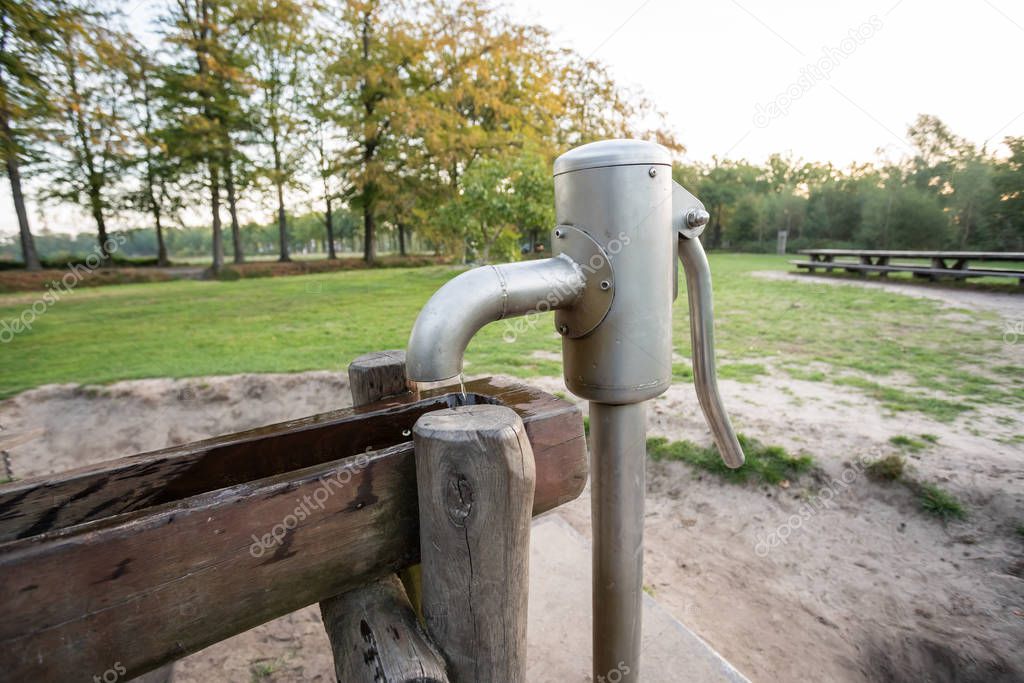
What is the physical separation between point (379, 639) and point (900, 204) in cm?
1673

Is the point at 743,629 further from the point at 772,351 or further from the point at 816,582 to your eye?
the point at 772,351

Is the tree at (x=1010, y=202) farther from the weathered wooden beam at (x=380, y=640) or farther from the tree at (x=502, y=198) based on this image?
the weathered wooden beam at (x=380, y=640)

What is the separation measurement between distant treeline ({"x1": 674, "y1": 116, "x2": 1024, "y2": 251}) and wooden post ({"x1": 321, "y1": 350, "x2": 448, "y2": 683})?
32.8 feet

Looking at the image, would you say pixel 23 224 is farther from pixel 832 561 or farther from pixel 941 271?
pixel 941 271

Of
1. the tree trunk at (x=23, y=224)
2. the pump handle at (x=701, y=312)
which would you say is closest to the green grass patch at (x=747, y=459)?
the pump handle at (x=701, y=312)

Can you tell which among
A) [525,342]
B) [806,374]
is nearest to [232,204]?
[525,342]

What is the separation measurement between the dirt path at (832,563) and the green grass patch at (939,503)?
41mm

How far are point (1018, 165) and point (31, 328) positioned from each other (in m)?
15.8

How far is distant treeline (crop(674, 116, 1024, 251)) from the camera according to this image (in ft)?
27.5

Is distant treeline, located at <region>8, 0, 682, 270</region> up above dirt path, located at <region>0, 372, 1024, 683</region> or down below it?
above

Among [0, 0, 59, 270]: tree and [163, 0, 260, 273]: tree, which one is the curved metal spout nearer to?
[0, 0, 59, 270]: tree

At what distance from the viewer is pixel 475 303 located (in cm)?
89

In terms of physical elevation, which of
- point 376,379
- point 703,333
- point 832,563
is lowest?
point 832,563

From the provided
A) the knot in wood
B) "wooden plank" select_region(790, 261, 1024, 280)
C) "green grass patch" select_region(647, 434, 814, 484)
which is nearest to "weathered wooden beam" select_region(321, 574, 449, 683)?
the knot in wood
